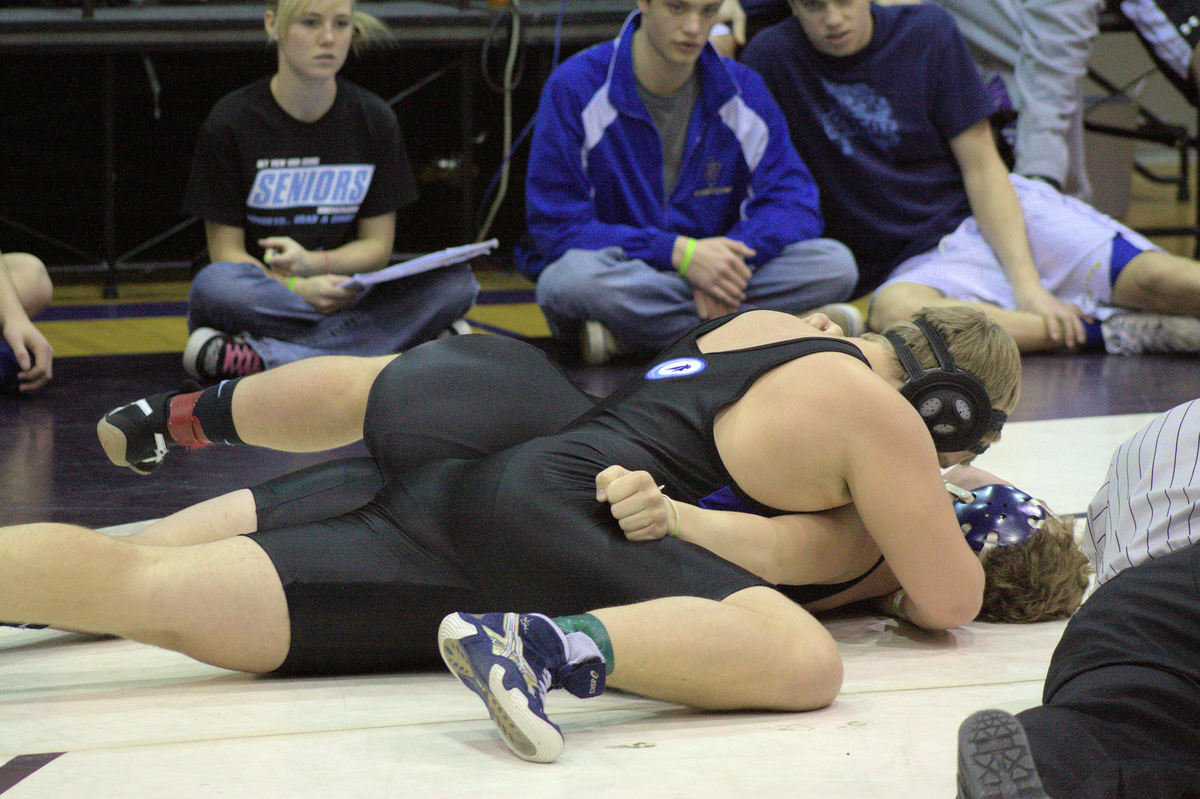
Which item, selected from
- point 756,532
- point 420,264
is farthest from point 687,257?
point 756,532

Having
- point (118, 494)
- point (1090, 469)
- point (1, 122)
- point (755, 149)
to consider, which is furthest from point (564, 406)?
point (1, 122)

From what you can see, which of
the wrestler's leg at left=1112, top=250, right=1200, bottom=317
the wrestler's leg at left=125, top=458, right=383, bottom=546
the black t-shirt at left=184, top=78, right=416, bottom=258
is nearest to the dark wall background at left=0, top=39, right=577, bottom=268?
the black t-shirt at left=184, top=78, right=416, bottom=258

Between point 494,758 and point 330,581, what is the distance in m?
0.29

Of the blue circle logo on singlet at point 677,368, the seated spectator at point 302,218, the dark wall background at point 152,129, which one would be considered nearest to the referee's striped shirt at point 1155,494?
the blue circle logo on singlet at point 677,368

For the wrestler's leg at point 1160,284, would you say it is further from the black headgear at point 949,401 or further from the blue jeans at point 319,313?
the black headgear at point 949,401

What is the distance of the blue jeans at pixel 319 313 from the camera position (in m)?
3.28

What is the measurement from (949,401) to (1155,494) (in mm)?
435

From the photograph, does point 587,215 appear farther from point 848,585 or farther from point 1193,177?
point 1193,177

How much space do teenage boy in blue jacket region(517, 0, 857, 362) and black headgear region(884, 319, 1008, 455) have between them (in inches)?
71.0

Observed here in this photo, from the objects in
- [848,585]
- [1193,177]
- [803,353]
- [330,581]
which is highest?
[803,353]

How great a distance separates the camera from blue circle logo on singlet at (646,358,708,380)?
1616mm

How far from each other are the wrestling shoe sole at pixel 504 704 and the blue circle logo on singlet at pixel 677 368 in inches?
19.0

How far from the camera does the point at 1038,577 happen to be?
1.72 metres

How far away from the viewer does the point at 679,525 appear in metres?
1.50
